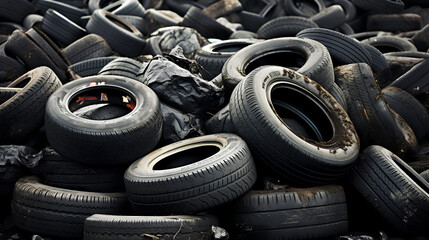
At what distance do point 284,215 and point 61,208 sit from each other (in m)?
1.70

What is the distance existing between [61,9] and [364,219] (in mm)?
6543

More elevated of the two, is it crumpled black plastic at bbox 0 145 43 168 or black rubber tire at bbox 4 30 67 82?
black rubber tire at bbox 4 30 67 82

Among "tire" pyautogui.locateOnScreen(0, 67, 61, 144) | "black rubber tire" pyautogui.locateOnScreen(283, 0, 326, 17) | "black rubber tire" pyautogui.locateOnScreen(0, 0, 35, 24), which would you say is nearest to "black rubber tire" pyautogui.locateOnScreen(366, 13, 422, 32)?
"black rubber tire" pyautogui.locateOnScreen(283, 0, 326, 17)

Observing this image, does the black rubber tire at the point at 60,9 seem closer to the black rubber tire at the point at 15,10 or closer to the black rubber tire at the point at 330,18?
the black rubber tire at the point at 15,10

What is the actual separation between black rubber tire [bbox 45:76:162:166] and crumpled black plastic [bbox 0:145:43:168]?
32 centimetres

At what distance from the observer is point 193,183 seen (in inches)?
117

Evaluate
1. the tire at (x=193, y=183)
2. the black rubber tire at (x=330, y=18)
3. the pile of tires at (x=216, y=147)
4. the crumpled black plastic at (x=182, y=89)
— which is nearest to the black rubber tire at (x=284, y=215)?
the pile of tires at (x=216, y=147)

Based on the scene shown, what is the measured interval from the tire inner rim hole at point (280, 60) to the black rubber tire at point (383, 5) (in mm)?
4940

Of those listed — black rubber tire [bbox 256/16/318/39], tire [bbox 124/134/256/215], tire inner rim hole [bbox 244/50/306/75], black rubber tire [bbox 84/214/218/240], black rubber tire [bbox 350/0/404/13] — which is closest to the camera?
black rubber tire [bbox 84/214/218/240]

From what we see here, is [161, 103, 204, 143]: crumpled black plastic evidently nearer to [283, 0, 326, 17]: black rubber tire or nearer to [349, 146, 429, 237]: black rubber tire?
[349, 146, 429, 237]: black rubber tire

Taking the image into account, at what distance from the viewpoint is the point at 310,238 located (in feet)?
10.4

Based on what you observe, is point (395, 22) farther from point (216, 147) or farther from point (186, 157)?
point (186, 157)

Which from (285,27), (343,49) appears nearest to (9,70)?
(285,27)

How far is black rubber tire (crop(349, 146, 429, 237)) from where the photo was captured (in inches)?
129
